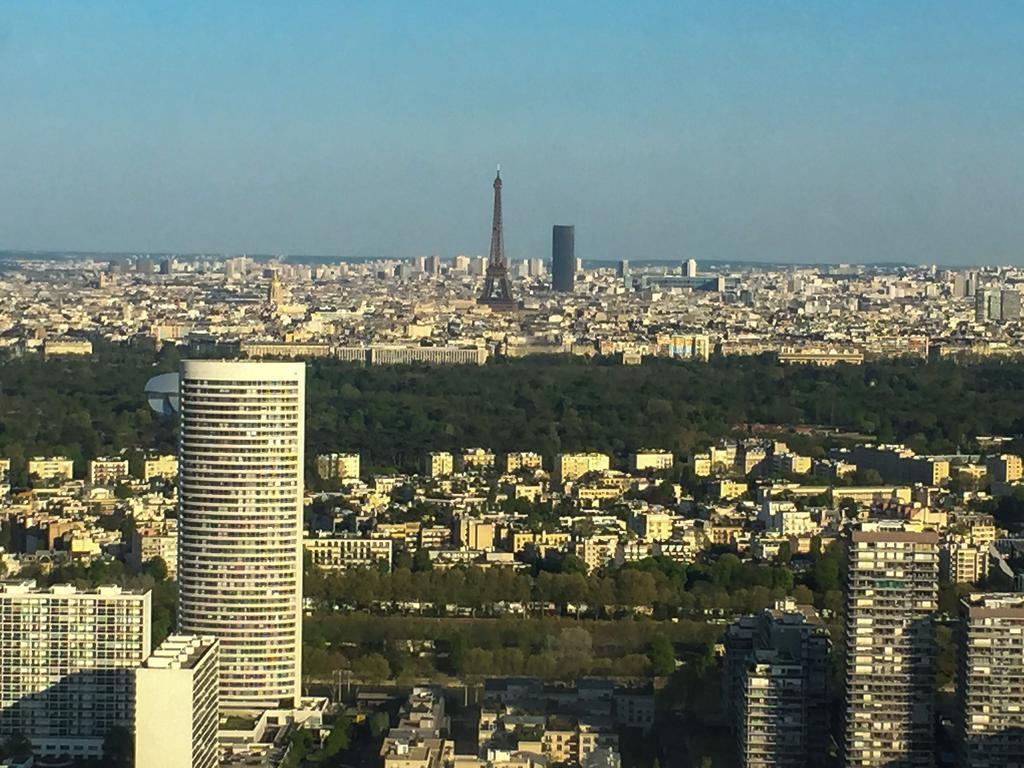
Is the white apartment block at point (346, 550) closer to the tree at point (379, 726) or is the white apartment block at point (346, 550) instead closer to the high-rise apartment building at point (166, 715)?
the tree at point (379, 726)

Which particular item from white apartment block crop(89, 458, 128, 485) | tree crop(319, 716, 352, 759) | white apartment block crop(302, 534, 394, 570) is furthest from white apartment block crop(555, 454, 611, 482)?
Result: tree crop(319, 716, 352, 759)

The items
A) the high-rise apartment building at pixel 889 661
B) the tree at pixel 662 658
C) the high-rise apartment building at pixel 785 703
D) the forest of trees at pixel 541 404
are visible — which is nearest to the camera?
the high-rise apartment building at pixel 889 661

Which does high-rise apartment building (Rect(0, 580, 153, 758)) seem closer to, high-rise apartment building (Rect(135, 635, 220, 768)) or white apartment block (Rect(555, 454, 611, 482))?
high-rise apartment building (Rect(135, 635, 220, 768))

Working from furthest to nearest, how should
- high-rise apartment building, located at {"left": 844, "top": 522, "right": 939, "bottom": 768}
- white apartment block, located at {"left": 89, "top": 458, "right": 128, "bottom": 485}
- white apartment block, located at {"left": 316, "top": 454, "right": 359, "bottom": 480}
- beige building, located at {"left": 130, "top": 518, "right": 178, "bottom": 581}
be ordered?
white apartment block, located at {"left": 316, "top": 454, "right": 359, "bottom": 480}
white apartment block, located at {"left": 89, "top": 458, "right": 128, "bottom": 485}
beige building, located at {"left": 130, "top": 518, "right": 178, "bottom": 581}
high-rise apartment building, located at {"left": 844, "top": 522, "right": 939, "bottom": 768}

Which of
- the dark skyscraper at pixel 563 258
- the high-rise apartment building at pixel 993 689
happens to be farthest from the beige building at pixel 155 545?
the dark skyscraper at pixel 563 258

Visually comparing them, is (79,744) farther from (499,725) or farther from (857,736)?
(857,736)

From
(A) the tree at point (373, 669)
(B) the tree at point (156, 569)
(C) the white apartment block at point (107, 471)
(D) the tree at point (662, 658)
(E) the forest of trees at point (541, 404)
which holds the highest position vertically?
(E) the forest of trees at point (541, 404)
